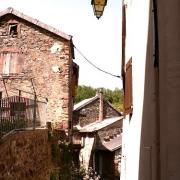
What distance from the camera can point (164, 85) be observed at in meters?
2.62

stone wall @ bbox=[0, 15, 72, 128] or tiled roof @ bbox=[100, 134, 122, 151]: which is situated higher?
stone wall @ bbox=[0, 15, 72, 128]

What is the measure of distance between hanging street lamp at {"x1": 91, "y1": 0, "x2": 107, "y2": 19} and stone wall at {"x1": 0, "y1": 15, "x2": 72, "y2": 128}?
12.3 metres

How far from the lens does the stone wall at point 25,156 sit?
724cm

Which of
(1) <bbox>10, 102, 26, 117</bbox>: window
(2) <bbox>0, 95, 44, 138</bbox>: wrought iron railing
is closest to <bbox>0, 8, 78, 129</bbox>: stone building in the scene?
(2) <bbox>0, 95, 44, 138</bbox>: wrought iron railing

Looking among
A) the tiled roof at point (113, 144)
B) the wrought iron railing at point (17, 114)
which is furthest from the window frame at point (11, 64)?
the tiled roof at point (113, 144)

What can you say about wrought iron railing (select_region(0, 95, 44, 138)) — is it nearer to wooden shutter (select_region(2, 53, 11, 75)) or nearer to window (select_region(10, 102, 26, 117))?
window (select_region(10, 102, 26, 117))

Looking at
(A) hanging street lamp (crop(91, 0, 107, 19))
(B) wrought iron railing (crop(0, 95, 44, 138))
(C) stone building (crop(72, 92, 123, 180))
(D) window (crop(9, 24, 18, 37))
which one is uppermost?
(D) window (crop(9, 24, 18, 37))

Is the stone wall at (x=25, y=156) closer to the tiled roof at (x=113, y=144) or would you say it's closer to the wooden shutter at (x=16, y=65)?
the wooden shutter at (x=16, y=65)

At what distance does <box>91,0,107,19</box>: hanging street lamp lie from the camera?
5.62m

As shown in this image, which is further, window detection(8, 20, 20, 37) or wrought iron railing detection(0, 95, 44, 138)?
window detection(8, 20, 20, 37)

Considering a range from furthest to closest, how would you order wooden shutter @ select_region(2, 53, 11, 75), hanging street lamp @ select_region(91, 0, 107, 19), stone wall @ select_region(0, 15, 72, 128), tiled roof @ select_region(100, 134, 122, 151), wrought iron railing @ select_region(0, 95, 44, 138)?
tiled roof @ select_region(100, 134, 122, 151) < wooden shutter @ select_region(2, 53, 11, 75) < stone wall @ select_region(0, 15, 72, 128) < wrought iron railing @ select_region(0, 95, 44, 138) < hanging street lamp @ select_region(91, 0, 107, 19)

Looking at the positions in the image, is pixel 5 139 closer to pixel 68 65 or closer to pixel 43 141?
pixel 43 141

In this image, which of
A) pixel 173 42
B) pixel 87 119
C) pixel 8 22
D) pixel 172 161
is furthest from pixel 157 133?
pixel 87 119

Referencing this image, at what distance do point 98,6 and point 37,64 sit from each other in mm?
13258
